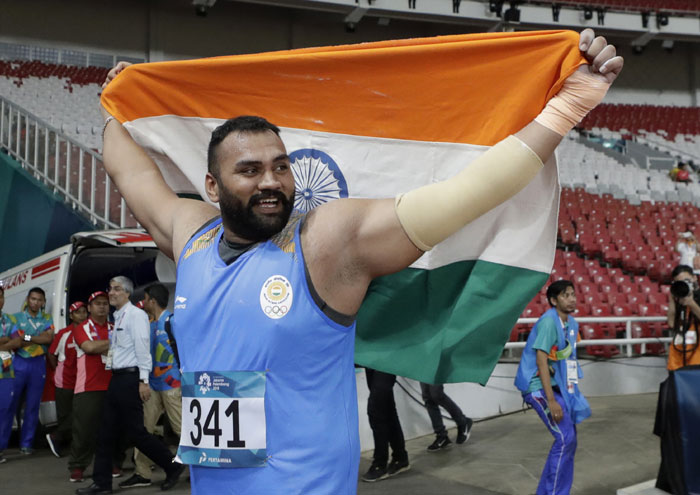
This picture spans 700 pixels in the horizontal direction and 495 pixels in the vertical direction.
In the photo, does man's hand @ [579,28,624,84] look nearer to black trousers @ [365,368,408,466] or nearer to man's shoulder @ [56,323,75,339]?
black trousers @ [365,368,408,466]

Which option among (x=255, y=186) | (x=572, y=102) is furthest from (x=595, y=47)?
(x=255, y=186)

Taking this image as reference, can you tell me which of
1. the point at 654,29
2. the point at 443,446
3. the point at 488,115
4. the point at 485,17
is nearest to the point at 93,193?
the point at 443,446

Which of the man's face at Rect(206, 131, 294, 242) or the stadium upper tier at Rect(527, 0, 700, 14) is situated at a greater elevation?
the stadium upper tier at Rect(527, 0, 700, 14)

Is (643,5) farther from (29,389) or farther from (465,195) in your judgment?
(465,195)

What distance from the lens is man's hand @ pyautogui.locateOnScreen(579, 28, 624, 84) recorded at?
2.27m

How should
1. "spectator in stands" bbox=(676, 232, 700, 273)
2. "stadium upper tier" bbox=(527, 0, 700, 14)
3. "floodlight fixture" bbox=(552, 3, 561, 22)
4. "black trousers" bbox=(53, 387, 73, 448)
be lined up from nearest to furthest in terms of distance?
"black trousers" bbox=(53, 387, 73, 448), "spectator in stands" bbox=(676, 232, 700, 273), "floodlight fixture" bbox=(552, 3, 561, 22), "stadium upper tier" bbox=(527, 0, 700, 14)

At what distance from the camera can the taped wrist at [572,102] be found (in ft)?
7.34

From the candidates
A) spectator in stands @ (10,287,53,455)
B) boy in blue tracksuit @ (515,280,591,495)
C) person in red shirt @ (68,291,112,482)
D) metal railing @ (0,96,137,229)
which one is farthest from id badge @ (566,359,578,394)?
metal railing @ (0,96,137,229)

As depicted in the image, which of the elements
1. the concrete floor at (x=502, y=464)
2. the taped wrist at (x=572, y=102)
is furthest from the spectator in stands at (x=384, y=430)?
the taped wrist at (x=572, y=102)

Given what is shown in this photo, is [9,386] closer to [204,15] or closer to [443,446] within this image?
[443,446]

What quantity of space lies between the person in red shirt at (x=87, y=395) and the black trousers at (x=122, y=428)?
0.59m

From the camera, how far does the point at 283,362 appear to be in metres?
2.05

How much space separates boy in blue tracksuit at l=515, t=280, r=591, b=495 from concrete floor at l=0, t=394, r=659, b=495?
35.9 inches

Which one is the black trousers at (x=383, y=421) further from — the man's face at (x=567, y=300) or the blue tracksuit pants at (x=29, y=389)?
the blue tracksuit pants at (x=29, y=389)
